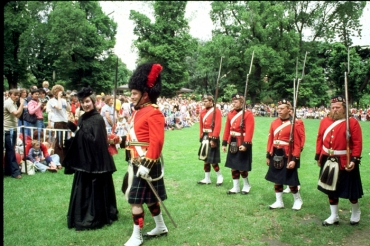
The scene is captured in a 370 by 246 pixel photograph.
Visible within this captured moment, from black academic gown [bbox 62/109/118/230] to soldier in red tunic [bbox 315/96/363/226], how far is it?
3315 millimetres

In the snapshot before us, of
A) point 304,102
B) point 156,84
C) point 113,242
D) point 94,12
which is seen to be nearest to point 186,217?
point 113,242

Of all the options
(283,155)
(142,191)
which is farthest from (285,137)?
(142,191)

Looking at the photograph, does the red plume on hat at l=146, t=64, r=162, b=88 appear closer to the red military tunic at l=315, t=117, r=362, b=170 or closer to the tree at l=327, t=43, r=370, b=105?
the tree at l=327, t=43, r=370, b=105

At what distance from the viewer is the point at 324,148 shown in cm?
533

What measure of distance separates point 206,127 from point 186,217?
8.58 feet

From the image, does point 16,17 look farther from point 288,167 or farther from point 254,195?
point 254,195

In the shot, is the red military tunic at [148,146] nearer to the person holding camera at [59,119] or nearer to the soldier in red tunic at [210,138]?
the soldier in red tunic at [210,138]

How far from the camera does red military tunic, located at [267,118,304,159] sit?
571 cm

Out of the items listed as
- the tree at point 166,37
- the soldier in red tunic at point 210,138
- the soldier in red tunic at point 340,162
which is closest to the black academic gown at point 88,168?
the tree at point 166,37

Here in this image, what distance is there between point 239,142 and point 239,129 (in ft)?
0.87

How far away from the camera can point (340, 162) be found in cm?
505

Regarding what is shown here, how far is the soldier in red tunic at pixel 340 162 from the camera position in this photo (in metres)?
Result: 4.96

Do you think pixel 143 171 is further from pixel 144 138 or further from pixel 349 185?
pixel 349 185

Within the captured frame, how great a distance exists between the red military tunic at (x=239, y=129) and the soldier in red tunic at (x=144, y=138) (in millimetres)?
2719
